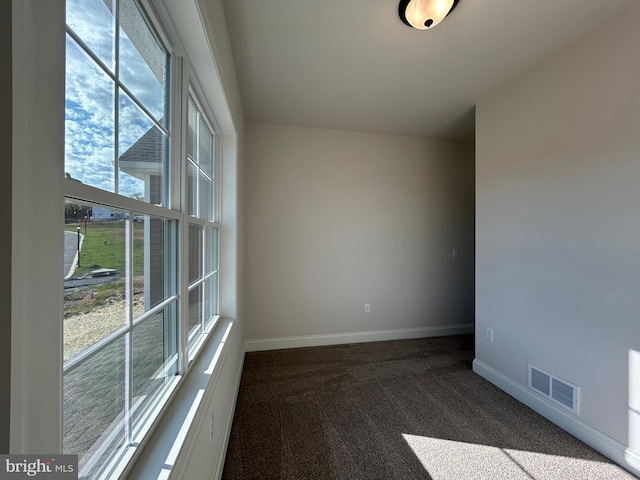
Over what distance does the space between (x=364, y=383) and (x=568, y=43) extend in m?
2.92

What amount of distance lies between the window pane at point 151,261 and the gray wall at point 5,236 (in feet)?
1.71

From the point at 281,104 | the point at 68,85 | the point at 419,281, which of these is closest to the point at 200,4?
the point at 68,85

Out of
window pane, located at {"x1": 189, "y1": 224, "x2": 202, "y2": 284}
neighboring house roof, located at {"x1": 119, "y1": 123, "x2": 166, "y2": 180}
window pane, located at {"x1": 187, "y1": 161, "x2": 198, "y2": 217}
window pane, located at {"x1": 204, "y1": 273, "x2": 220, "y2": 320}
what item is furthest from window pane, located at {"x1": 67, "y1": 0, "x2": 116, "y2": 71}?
window pane, located at {"x1": 204, "y1": 273, "x2": 220, "y2": 320}

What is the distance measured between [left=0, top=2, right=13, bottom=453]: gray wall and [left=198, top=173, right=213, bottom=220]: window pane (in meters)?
1.32

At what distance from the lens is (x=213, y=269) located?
1.99 metres

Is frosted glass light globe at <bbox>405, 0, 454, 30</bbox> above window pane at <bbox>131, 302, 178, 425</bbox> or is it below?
above

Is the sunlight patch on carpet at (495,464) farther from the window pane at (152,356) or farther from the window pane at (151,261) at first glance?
the window pane at (151,261)

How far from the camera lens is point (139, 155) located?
0.85 m

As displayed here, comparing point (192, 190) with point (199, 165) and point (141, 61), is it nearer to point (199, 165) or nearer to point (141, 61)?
point (199, 165)

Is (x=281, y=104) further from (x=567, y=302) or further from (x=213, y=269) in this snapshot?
(x=567, y=302)

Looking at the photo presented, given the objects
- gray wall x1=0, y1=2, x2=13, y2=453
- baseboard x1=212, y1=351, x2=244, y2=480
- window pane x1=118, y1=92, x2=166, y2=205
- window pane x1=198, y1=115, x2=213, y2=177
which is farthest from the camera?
window pane x1=198, y1=115, x2=213, y2=177

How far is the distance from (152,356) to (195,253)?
2.23ft

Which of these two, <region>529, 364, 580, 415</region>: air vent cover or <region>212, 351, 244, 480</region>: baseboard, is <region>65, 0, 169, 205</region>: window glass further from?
<region>529, 364, 580, 415</region>: air vent cover

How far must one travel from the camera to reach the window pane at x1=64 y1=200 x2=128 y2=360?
0.54 metres
